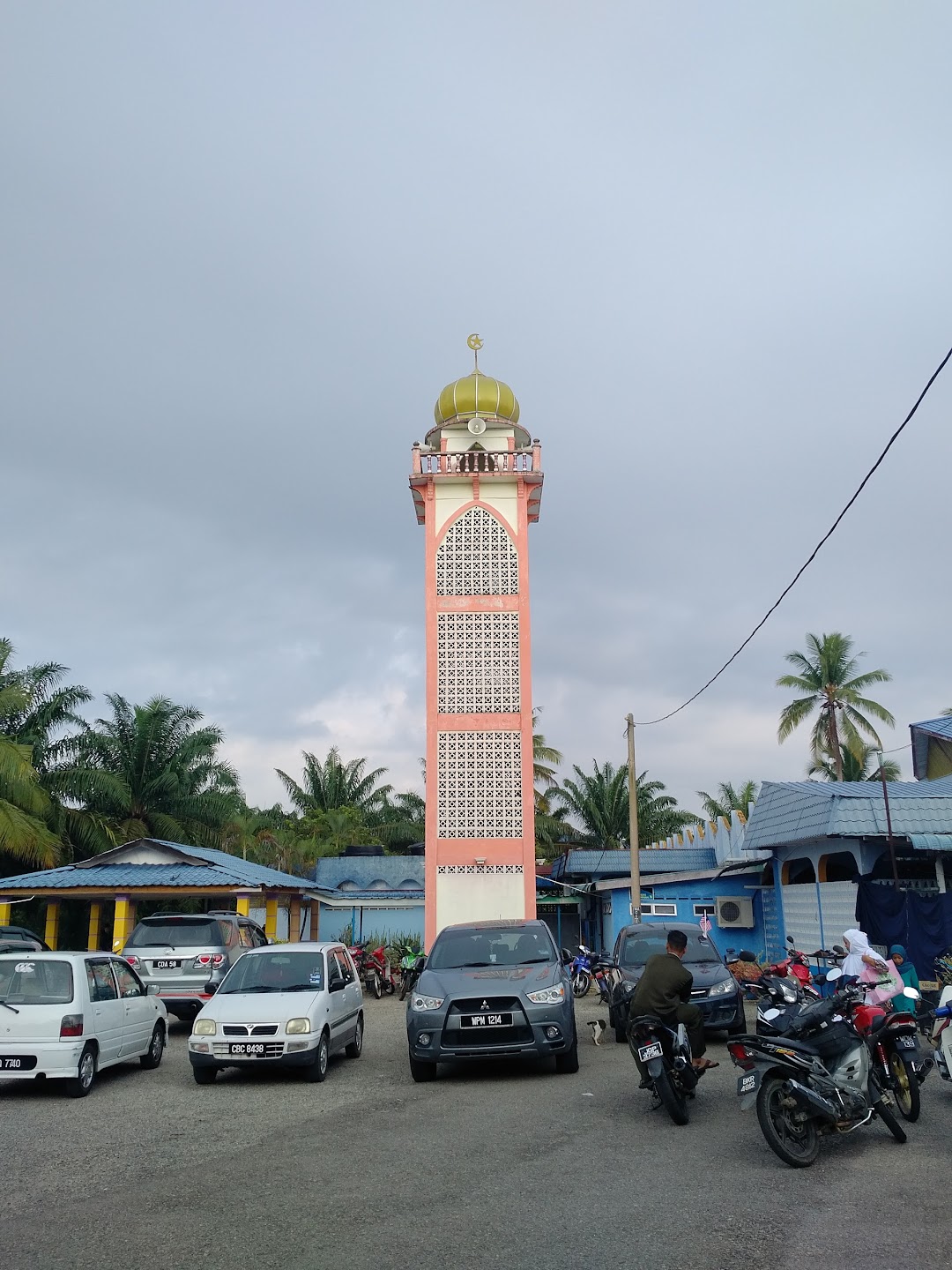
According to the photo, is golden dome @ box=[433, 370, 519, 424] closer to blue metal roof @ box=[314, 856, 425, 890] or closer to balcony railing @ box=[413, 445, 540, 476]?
balcony railing @ box=[413, 445, 540, 476]

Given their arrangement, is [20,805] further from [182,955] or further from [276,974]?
[276,974]

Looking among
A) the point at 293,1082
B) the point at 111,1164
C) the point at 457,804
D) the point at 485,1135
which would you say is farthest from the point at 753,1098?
the point at 457,804

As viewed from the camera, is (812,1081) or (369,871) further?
(369,871)

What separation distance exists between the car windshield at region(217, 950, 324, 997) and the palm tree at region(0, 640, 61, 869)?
1613 cm

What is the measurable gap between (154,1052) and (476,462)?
57.8 ft

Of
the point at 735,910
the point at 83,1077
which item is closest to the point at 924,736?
the point at 735,910

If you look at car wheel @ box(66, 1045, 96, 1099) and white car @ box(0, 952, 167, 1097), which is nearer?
white car @ box(0, 952, 167, 1097)

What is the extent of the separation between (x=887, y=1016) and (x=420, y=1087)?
4.77 metres

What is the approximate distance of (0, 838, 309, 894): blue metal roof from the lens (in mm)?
22531

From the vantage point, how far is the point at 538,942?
39.0ft

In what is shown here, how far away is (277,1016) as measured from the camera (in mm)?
10711

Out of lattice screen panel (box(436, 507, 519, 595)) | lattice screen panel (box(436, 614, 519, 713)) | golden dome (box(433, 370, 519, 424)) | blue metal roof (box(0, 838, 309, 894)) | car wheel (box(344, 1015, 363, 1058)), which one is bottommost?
car wheel (box(344, 1015, 363, 1058))

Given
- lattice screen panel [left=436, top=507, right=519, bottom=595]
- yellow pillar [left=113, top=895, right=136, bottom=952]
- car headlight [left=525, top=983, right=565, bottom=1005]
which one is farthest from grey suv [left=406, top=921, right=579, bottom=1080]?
lattice screen panel [left=436, top=507, right=519, bottom=595]

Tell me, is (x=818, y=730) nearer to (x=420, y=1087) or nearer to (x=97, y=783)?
(x=97, y=783)
